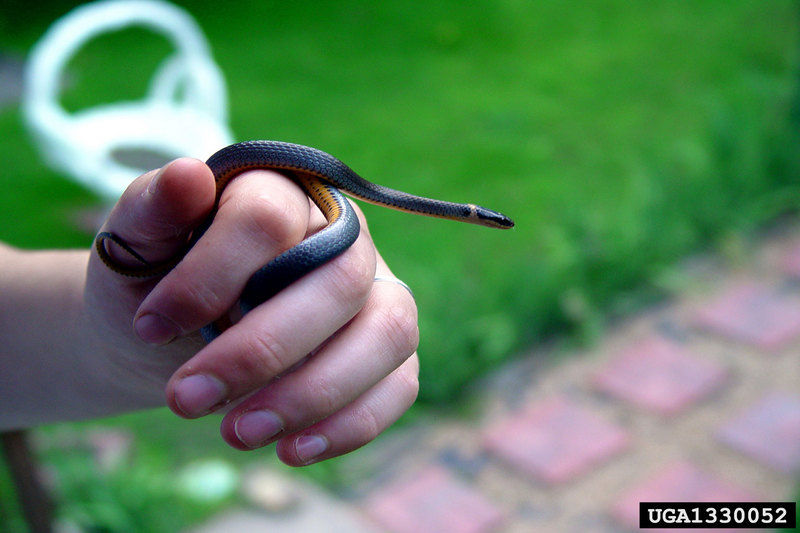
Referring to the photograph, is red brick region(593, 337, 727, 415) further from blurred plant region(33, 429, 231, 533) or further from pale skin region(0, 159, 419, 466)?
pale skin region(0, 159, 419, 466)

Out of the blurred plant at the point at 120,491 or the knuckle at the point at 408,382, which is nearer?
the knuckle at the point at 408,382

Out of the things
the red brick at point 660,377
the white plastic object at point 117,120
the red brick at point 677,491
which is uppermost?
the white plastic object at point 117,120

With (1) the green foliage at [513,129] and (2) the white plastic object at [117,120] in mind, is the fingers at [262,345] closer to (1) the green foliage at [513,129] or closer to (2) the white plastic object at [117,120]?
(1) the green foliage at [513,129]

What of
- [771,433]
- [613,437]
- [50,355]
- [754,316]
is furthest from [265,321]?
[754,316]

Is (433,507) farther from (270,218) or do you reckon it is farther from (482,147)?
(482,147)

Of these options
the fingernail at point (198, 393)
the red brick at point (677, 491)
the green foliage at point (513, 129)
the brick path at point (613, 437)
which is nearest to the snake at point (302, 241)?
the fingernail at point (198, 393)

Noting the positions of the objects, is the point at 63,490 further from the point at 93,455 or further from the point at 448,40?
the point at 448,40
